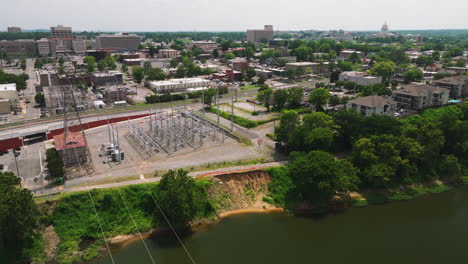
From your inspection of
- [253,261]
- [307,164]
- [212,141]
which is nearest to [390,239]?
[307,164]

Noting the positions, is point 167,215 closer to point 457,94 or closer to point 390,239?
point 390,239

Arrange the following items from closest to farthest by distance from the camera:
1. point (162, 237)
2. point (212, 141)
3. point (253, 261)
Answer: point (253, 261)
point (162, 237)
point (212, 141)

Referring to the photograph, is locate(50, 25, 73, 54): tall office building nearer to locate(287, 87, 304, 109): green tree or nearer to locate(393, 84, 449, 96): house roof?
locate(287, 87, 304, 109): green tree

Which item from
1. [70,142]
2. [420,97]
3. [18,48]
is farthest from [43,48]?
[420,97]

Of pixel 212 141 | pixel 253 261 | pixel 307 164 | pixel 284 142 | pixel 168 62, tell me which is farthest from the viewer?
pixel 168 62

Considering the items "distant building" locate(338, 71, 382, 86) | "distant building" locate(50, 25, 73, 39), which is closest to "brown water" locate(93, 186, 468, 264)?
"distant building" locate(338, 71, 382, 86)

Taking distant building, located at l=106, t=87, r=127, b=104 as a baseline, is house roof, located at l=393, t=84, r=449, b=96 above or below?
above

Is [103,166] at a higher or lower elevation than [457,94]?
lower
